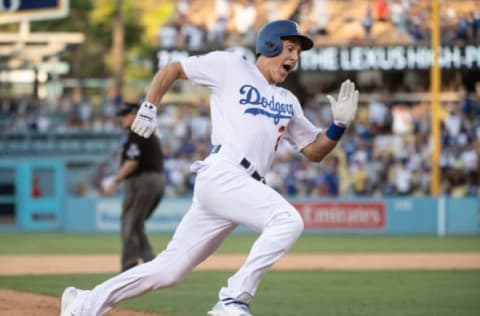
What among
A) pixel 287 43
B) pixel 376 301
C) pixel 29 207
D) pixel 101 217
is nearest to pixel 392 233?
pixel 101 217

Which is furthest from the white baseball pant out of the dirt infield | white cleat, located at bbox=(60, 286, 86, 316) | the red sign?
the red sign

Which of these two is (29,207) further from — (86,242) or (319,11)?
(319,11)

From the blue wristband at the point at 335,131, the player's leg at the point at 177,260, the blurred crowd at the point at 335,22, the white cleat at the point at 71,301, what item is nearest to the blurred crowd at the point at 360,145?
the blurred crowd at the point at 335,22

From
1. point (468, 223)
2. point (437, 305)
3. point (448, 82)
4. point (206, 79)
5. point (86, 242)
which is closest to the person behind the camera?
point (206, 79)

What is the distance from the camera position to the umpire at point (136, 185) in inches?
519

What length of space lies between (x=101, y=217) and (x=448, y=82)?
11141mm

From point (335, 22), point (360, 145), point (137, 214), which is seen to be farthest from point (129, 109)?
point (335, 22)

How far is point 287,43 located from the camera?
25.3 feet

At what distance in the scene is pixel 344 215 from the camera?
26.5 metres

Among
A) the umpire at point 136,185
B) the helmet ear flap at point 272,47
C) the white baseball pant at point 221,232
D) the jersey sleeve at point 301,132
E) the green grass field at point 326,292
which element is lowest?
the green grass field at point 326,292

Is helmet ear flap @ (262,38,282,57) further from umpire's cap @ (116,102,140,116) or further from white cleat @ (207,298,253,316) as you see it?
umpire's cap @ (116,102,140,116)

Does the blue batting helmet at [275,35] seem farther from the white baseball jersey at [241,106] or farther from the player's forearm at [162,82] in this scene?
the player's forearm at [162,82]

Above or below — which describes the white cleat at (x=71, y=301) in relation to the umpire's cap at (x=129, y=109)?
below

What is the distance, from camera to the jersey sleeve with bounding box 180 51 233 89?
7.52 metres
